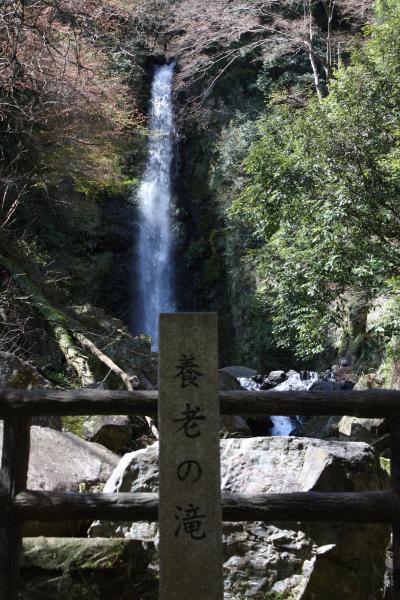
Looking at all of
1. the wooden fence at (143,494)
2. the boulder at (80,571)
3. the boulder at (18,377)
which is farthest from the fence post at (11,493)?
the boulder at (18,377)

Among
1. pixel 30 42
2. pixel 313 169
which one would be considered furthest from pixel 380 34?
pixel 30 42

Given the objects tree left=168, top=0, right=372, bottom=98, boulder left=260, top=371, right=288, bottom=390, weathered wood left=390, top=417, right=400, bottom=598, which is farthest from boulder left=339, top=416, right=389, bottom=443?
tree left=168, top=0, right=372, bottom=98

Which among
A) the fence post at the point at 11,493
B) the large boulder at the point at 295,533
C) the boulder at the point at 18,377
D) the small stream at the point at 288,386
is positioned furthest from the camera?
the small stream at the point at 288,386

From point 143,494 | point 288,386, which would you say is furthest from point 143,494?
point 288,386

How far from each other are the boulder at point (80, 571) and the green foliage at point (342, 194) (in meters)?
6.74

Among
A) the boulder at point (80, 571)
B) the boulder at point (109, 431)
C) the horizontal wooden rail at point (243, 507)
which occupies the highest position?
the boulder at point (109, 431)

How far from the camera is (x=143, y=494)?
267 cm

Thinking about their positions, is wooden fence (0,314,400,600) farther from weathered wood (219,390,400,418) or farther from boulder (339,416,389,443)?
boulder (339,416,389,443)

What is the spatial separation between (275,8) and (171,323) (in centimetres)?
1695

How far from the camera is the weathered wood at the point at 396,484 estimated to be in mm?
2603

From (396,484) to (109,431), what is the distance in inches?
179

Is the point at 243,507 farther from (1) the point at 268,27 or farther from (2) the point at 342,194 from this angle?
(1) the point at 268,27

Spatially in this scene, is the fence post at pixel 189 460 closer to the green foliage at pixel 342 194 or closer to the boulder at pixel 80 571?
the boulder at pixel 80 571

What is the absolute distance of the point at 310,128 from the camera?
9.91 m
